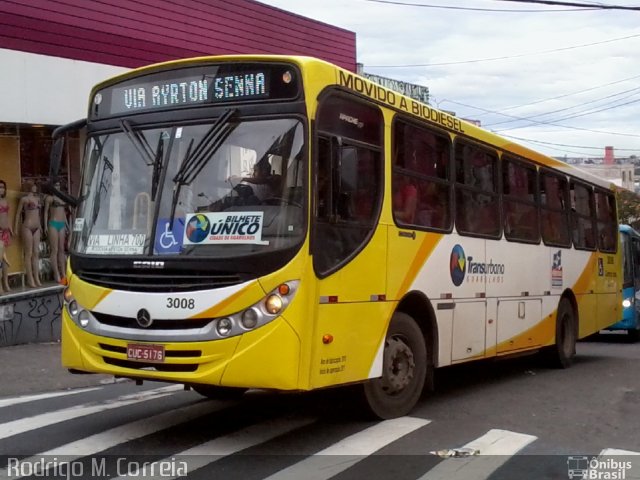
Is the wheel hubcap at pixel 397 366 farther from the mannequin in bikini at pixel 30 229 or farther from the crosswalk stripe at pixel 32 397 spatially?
the mannequin in bikini at pixel 30 229

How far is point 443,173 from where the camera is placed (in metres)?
8.58

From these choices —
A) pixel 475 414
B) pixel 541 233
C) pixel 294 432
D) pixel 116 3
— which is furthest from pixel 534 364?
pixel 116 3

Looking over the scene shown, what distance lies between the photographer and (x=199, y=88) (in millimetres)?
6688

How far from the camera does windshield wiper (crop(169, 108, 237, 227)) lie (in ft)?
21.0

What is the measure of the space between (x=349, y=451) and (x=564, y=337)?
7217 millimetres

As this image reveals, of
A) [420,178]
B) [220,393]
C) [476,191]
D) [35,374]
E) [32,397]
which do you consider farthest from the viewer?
[35,374]

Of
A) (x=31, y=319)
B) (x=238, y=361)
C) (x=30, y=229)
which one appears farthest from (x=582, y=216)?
(x=30, y=229)

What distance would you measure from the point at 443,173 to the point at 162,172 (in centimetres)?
337

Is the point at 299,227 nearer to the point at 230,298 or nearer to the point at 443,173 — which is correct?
the point at 230,298

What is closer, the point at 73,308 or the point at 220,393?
the point at 73,308

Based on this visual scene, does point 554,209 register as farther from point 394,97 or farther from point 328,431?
point 328,431

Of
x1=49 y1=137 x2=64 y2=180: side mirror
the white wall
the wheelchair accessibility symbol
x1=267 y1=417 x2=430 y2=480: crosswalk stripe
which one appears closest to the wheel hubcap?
x1=267 y1=417 x2=430 y2=480: crosswalk stripe

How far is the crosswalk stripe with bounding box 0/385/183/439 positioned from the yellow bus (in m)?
0.84

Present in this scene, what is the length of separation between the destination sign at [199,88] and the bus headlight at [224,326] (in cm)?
184
